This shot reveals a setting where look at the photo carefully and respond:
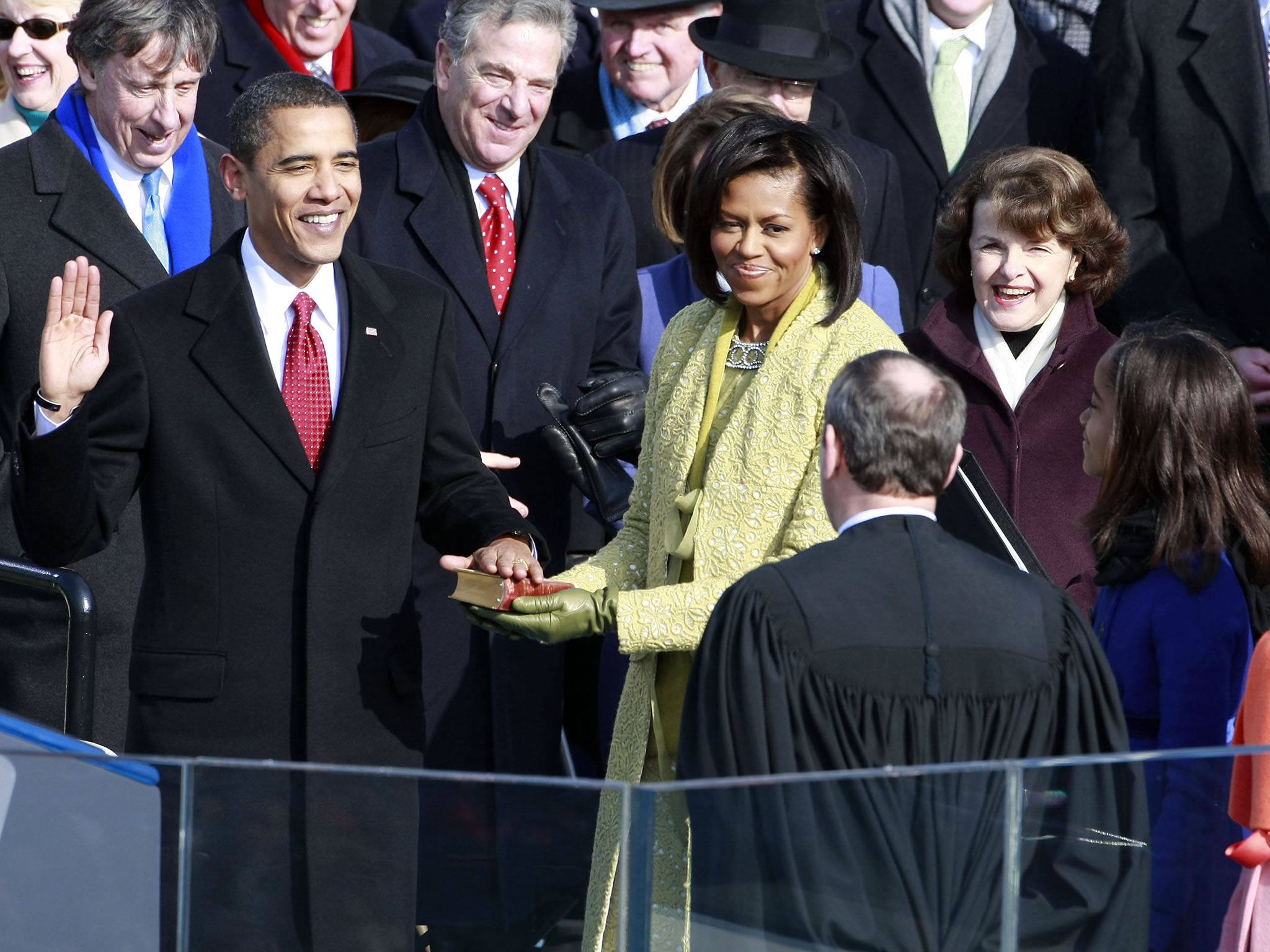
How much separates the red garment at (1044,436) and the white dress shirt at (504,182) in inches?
48.5

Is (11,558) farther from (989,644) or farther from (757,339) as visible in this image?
(989,644)

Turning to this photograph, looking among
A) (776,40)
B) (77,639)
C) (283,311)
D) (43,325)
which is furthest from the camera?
(776,40)

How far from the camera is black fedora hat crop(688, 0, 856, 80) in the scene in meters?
5.37

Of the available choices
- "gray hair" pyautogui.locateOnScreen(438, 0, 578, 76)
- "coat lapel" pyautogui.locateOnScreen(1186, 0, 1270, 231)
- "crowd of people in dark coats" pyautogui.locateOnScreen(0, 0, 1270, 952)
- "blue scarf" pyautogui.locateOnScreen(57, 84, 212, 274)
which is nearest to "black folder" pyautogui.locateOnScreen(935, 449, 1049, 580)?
"crowd of people in dark coats" pyautogui.locateOnScreen(0, 0, 1270, 952)

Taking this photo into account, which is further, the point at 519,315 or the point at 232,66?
the point at 232,66

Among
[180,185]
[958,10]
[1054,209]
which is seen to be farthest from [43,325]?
[958,10]

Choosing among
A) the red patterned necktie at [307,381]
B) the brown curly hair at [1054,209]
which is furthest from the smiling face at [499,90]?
the red patterned necktie at [307,381]

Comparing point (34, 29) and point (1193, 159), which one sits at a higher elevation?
point (34, 29)

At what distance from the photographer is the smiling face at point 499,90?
4.77 metres

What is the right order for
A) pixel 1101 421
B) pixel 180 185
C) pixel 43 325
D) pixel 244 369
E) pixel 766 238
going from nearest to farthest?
pixel 766 238 → pixel 244 369 → pixel 1101 421 → pixel 43 325 → pixel 180 185

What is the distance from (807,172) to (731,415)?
0.49 m

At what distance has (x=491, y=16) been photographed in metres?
4.82

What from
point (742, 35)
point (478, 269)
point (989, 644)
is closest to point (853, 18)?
point (742, 35)

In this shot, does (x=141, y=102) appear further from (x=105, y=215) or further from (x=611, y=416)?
(x=611, y=416)
